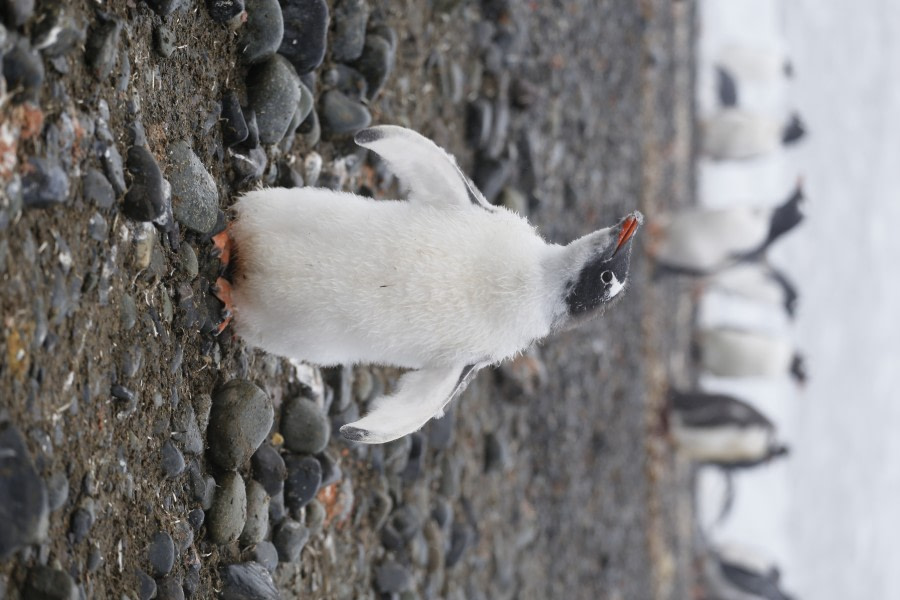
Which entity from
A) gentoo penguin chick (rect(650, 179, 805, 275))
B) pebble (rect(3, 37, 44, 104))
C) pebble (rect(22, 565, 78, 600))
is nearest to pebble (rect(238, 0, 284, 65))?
pebble (rect(3, 37, 44, 104))

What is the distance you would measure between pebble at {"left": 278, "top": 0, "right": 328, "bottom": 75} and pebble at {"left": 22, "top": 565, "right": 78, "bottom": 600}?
99 centimetres

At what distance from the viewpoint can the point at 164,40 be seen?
1.31 metres

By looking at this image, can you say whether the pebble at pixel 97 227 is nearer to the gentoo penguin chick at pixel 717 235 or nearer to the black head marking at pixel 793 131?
the gentoo penguin chick at pixel 717 235

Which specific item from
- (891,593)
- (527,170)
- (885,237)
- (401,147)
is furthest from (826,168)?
(401,147)

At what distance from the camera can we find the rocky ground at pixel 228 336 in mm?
1052

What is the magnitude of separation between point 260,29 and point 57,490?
Answer: 32.9 inches

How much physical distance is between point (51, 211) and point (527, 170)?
77.0 inches

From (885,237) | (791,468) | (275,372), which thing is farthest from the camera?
(885,237)

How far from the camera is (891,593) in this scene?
7609 millimetres

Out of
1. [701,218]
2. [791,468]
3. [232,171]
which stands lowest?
[791,468]

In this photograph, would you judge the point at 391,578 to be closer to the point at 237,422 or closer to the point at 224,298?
the point at 237,422

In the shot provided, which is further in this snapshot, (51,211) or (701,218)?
(701,218)

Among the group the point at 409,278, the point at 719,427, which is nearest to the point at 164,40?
the point at 409,278

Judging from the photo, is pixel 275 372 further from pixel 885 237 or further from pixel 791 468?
pixel 885 237
